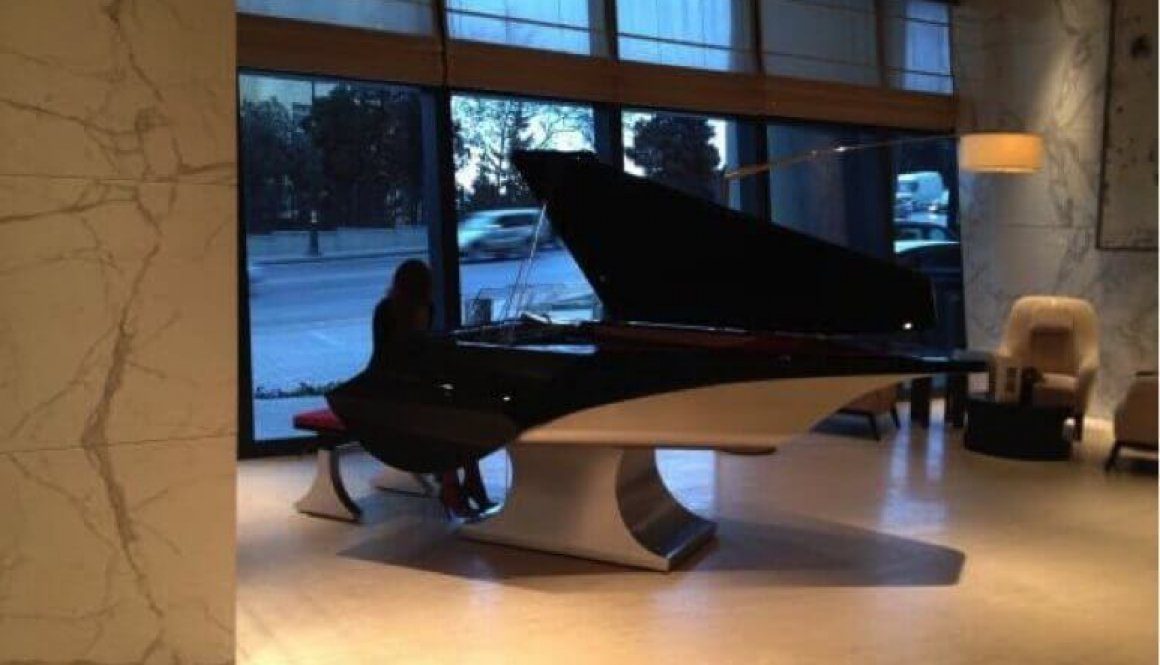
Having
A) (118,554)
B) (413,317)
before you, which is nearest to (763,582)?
(413,317)

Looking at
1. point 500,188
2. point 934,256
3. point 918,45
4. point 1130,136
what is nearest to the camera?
point 500,188

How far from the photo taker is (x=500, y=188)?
7430 millimetres

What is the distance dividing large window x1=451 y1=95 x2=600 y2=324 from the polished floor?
169 cm

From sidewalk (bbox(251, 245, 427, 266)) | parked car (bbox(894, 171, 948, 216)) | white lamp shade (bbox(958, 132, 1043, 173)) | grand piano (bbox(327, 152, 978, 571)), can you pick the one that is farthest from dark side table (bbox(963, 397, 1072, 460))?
sidewalk (bbox(251, 245, 427, 266))

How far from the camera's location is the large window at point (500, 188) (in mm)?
7301

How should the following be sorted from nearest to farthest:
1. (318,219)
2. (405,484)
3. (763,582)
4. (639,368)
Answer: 1. (639,368)
2. (763,582)
3. (405,484)
4. (318,219)

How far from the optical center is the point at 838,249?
15.6 ft


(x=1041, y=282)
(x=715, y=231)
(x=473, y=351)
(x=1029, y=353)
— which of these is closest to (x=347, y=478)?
(x=473, y=351)

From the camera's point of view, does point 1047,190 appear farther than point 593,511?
Yes

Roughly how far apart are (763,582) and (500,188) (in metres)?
3.73

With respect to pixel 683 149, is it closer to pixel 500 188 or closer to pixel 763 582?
pixel 500 188

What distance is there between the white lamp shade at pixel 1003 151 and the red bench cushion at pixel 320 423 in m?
4.28

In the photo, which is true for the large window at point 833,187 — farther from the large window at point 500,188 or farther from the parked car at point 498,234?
the parked car at point 498,234

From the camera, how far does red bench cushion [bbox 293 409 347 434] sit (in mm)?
5363
